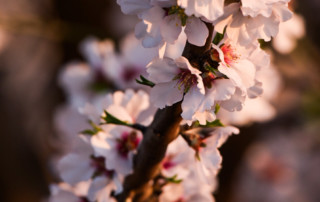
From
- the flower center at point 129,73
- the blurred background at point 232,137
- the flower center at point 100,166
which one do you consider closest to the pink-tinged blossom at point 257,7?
the flower center at point 100,166

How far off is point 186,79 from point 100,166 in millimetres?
320

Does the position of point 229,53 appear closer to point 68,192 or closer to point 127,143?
point 127,143

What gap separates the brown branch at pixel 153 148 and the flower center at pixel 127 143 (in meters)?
0.03

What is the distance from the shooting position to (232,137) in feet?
8.44

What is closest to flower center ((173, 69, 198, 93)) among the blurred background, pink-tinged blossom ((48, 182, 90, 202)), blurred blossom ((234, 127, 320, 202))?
pink-tinged blossom ((48, 182, 90, 202))

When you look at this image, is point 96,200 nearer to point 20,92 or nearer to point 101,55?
point 101,55

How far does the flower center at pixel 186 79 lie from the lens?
2.47ft

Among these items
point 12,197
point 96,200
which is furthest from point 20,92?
point 96,200

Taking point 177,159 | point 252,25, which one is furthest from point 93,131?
point 252,25

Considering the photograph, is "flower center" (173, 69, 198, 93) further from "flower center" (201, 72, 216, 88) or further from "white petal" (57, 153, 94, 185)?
"white petal" (57, 153, 94, 185)

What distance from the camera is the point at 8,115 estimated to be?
2979 mm

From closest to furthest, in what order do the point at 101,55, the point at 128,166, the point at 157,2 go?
the point at 157,2 → the point at 128,166 → the point at 101,55

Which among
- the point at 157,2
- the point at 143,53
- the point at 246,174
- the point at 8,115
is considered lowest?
the point at 246,174

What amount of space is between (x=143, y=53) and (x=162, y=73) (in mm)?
791
